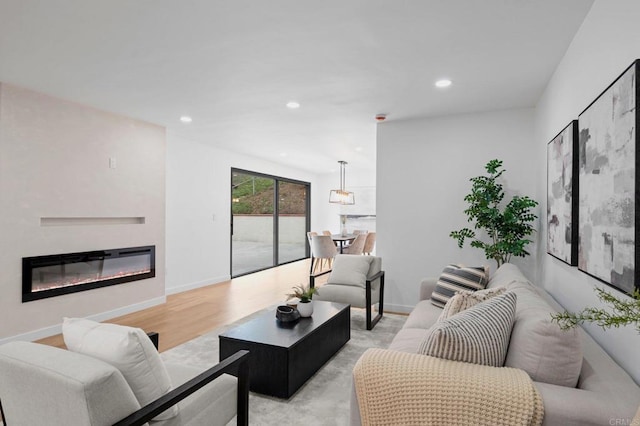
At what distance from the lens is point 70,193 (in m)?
3.92

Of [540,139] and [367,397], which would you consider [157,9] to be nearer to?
[367,397]

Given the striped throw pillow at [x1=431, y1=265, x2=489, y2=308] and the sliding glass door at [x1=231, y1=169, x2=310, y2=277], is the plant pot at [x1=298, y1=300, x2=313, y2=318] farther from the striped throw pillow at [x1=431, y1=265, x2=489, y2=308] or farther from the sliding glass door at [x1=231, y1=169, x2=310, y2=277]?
the sliding glass door at [x1=231, y1=169, x2=310, y2=277]

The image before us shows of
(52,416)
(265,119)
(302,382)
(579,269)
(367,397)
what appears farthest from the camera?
(265,119)

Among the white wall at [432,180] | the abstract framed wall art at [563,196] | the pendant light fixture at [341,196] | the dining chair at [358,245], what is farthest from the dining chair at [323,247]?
the abstract framed wall art at [563,196]

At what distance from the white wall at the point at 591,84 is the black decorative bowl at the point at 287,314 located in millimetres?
1941

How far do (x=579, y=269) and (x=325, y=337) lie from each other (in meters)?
1.82

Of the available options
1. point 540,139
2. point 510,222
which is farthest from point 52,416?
point 540,139

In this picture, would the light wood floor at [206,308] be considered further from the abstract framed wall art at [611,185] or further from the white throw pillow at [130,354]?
the abstract framed wall art at [611,185]

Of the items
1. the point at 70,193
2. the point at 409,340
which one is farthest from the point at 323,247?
the point at 409,340

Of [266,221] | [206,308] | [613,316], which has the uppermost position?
[266,221]

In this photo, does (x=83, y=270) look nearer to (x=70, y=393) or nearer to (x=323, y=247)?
(x=70, y=393)

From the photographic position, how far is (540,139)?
372cm

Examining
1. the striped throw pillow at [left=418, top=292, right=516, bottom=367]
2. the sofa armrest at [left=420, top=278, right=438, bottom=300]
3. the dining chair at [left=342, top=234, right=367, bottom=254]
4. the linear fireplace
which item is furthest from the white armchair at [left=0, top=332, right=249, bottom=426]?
the dining chair at [left=342, top=234, right=367, bottom=254]

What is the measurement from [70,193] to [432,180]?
4104 mm
